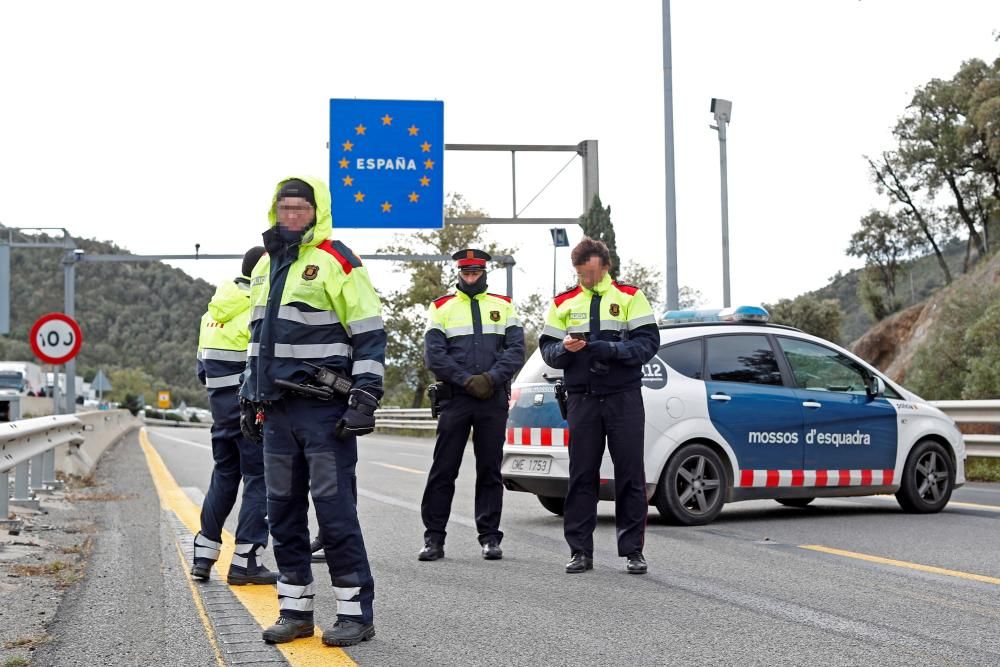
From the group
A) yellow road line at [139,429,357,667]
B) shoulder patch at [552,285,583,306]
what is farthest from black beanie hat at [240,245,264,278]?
shoulder patch at [552,285,583,306]

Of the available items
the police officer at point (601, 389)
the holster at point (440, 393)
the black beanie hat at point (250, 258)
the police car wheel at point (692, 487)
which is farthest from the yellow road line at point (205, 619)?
the police car wheel at point (692, 487)

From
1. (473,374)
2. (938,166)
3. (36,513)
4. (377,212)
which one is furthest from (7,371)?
(473,374)

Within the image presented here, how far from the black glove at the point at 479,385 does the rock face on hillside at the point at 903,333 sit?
1185 inches

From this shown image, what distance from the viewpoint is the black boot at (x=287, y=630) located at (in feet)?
16.4

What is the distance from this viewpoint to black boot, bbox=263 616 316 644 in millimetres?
5004

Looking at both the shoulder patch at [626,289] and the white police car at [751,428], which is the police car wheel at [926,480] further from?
the shoulder patch at [626,289]

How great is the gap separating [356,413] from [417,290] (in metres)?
57.3

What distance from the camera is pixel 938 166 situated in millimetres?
47844

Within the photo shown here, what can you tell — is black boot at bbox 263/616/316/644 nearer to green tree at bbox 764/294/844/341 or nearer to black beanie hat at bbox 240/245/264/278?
black beanie hat at bbox 240/245/264/278

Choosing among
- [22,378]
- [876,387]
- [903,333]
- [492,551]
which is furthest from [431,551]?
[22,378]

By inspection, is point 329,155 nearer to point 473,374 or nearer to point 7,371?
point 473,374

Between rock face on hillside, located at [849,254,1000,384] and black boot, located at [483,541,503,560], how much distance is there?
98.9ft

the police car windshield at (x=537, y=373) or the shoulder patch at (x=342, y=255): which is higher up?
the shoulder patch at (x=342, y=255)

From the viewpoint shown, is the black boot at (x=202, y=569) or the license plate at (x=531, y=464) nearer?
the black boot at (x=202, y=569)
